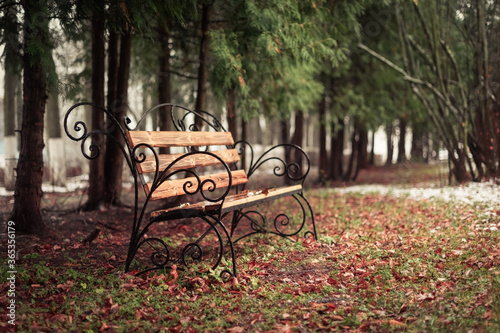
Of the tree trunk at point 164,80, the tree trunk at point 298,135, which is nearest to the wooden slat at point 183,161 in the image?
the tree trunk at point 164,80

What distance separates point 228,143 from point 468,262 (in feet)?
8.97

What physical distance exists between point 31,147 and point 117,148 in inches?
81.1

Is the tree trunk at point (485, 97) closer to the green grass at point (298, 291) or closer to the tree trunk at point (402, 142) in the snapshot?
the green grass at point (298, 291)

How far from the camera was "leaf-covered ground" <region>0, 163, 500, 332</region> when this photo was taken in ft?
9.90

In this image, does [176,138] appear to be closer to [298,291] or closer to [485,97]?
[298,291]

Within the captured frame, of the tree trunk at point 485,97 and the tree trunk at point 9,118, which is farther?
the tree trunk at point 9,118

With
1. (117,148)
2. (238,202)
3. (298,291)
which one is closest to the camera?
(298,291)

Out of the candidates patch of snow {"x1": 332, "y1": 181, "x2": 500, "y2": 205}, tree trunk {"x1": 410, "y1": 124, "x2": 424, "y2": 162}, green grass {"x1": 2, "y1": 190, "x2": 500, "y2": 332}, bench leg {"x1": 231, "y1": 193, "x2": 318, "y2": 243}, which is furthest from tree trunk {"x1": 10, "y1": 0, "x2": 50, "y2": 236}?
tree trunk {"x1": 410, "y1": 124, "x2": 424, "y2": 162}

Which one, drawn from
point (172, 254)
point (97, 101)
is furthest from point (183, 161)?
point (97, 101)

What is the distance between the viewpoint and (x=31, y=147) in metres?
5.11

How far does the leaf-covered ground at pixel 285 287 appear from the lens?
9.90 ft

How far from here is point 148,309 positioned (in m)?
3.26

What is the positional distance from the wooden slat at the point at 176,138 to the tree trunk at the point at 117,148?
7.54ft

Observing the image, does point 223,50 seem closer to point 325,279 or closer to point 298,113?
point 325,279
